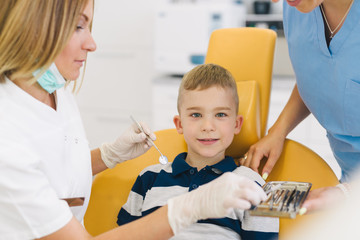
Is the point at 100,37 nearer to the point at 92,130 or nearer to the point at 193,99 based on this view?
the point at 92,130

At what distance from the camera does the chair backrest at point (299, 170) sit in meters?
1.31

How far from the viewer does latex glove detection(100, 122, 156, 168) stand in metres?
A: 1.41

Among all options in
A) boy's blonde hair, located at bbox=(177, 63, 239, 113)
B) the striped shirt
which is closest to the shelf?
boy's blonde hair, located at bbox=(177, 63, 239, 113)

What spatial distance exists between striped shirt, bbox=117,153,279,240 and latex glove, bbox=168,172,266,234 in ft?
1.07

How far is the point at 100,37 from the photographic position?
3.86 meters

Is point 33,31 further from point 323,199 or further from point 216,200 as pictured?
point 323,199

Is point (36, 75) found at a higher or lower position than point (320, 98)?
higher

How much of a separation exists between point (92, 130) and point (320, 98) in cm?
301

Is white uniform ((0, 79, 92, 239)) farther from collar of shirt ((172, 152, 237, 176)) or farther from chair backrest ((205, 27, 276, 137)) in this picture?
chair backrest ((205, 27, 276, 137))

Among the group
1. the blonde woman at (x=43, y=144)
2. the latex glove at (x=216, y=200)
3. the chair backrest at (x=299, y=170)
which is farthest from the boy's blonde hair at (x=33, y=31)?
the chair backrest at (x=299, y=170)

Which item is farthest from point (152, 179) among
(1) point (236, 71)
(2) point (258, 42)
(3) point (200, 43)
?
(3) point (200, 43)

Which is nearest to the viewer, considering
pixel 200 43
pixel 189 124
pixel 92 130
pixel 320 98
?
pixel 320 98

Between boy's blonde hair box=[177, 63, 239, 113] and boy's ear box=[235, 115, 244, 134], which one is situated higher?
boy's blonde hair box=[177, 63, 239, 113]

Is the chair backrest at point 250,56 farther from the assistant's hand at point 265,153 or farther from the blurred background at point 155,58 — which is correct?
the blurred background at point 155,58
